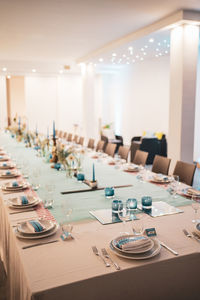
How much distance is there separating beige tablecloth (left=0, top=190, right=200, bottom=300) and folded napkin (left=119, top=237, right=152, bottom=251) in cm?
8

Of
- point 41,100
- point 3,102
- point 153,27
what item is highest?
point 153,27

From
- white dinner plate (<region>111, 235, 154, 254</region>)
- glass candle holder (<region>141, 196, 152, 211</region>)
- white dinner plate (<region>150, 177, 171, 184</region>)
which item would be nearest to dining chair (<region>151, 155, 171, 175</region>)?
white dinner plate (<region>150, 177, 171, 184</region>)

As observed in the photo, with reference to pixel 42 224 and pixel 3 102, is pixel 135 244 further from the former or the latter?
pixel 3 102

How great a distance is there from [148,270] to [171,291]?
0.72ft

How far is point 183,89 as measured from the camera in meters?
5.80

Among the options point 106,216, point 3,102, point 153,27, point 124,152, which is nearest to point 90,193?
point 106,216

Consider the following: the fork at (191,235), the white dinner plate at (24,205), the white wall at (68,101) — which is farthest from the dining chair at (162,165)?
the white wall at (68,101)

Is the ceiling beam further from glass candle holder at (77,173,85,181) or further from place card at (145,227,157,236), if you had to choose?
place card at (145,227,157,236)

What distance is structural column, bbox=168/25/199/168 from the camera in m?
5.74

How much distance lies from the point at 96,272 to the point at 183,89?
4853 mm

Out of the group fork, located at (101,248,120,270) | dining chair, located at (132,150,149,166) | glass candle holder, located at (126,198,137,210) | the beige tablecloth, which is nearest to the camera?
the beige tablecloth

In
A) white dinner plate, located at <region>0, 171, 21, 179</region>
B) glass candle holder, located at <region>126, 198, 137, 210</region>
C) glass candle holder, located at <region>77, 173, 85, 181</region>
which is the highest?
glass candle holder, located at <region>126, 198, 137, 210</region>

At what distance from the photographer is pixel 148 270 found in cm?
164

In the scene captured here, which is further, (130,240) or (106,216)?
(106,216)
